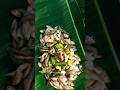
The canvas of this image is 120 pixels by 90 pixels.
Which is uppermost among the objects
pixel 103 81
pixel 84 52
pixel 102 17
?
pixel 102 17

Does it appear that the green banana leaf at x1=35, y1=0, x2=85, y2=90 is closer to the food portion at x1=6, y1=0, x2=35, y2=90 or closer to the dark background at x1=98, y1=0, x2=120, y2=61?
the food portion at x1=6, y1=0, x2=35, y2=90

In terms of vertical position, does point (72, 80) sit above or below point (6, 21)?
below

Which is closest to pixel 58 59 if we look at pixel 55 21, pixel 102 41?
pixel 55 21

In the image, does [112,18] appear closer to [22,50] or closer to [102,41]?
[102,41]

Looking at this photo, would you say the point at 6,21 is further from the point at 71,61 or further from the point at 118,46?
the point at 118,46

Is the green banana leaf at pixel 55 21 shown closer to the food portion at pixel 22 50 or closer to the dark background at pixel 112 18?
the food portion at pixel 22 50

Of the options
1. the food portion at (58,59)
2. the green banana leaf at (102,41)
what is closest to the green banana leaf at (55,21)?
the food portion at (58,59)

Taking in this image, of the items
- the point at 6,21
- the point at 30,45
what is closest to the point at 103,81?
the point at 30,45
